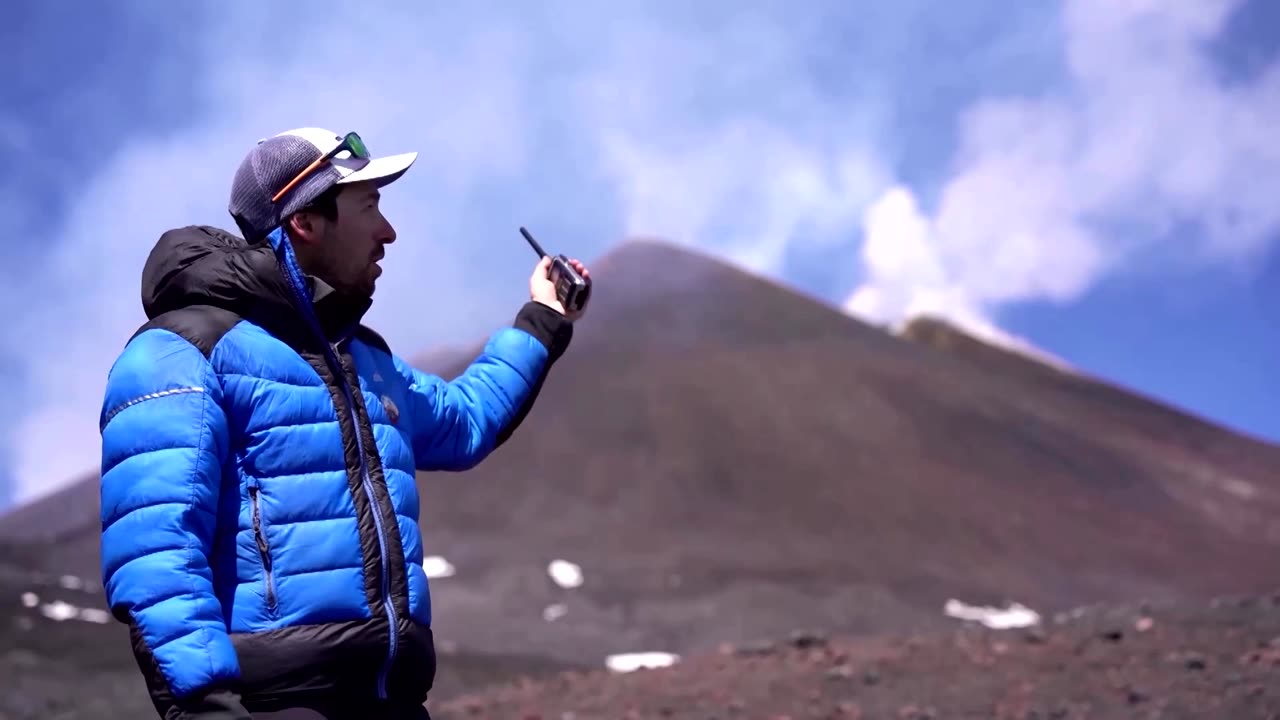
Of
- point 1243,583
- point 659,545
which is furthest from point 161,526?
point 1243,583

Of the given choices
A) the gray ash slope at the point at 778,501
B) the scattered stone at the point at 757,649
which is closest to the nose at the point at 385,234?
the scattered stone at the point at 757,649

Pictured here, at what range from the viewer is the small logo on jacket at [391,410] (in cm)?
304

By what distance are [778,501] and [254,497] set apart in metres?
38.2

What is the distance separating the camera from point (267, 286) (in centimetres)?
284

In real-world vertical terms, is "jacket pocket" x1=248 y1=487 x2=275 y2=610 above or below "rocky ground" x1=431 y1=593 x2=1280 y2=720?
below

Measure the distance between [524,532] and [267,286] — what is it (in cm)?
3557

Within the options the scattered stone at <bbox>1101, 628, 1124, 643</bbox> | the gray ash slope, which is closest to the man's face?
the scattered stone at <bbox>1101, 628, 1124, 643</bbox>

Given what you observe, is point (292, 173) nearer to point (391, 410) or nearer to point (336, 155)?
point (336, 155)

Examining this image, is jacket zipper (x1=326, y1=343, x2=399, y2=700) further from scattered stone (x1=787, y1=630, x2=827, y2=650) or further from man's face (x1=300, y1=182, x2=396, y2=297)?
scattered stone (x1=787, y1=630, x2=827, y2=650)

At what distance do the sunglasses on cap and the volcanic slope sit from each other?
23.8 m

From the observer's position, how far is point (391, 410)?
305 centimetres

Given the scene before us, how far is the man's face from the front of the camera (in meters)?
3.01

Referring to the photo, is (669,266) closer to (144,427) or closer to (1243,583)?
(1243,583)

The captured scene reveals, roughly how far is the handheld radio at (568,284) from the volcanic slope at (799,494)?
912 inches
